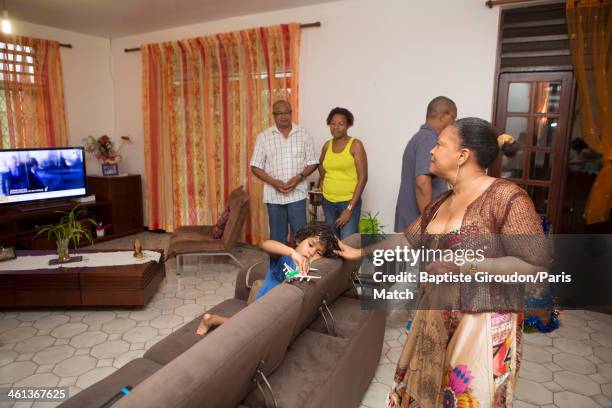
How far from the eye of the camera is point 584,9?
273 cm

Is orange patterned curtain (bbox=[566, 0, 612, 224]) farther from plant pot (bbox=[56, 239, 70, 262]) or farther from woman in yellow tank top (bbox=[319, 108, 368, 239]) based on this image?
plant pot (bbox=[56, 239, 70, 262])

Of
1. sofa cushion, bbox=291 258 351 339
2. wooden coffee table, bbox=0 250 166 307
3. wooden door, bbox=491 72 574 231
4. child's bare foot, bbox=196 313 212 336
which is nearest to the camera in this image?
sofa cushion, bbox=291 258 351 339

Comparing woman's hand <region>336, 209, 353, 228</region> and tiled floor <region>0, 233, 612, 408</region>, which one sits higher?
woman's hand <region>336, 209, 353, 228</region>

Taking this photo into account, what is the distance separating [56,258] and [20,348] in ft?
2.75

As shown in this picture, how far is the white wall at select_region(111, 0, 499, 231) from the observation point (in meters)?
3.10

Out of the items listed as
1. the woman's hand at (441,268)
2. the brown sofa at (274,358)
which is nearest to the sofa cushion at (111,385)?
the brown sofa at (274,358)

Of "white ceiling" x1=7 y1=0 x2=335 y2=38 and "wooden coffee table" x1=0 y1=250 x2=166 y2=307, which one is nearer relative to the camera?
"wooden coffee table" x1=0 y1=250 x2=166 y2=307

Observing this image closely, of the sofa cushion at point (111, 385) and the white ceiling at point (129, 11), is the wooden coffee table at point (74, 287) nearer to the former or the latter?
the sofa cushion at point (111, 385)

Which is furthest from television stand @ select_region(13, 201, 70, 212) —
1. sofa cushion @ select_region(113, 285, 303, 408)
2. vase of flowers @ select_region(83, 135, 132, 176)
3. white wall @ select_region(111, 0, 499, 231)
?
sofa cushion @ select_region(113, 285, 303, 408)

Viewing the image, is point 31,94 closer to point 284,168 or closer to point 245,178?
point 245,178

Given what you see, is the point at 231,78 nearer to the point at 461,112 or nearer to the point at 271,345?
the point at 461,112

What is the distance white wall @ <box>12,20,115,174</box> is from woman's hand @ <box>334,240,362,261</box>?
14.7 feet

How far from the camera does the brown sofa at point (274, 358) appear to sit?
0.84m

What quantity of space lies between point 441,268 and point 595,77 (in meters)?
2.64
